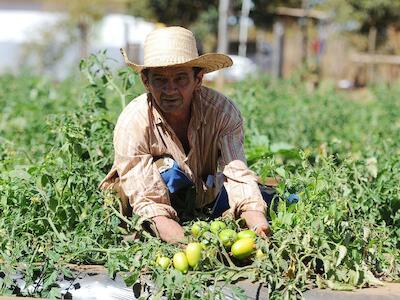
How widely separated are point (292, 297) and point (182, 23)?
22.3m

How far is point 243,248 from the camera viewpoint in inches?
131

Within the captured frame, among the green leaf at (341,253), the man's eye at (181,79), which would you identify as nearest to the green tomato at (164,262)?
the green leaf at (341,253)

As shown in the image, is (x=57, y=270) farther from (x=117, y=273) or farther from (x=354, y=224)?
(x=354, y=224)

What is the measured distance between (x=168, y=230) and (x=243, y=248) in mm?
381

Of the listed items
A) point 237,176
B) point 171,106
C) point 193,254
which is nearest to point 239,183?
point 237,176

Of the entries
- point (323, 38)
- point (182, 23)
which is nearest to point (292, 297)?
point (323, 38)

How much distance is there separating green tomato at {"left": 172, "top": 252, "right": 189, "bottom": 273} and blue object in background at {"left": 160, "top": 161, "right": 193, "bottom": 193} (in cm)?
81

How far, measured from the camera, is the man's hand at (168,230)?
139 inches

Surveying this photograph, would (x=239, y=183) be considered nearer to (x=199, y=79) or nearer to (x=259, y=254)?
(x=199, y=79)

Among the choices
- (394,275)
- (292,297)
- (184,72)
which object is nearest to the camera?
(292,297)

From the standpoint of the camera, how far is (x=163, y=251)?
338 cm

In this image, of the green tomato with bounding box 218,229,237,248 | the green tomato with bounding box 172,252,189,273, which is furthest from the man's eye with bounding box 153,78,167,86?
the green tomato with bounding box 172,252,189,273

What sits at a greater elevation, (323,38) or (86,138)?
(86,138)

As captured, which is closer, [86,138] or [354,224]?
[354,224]
